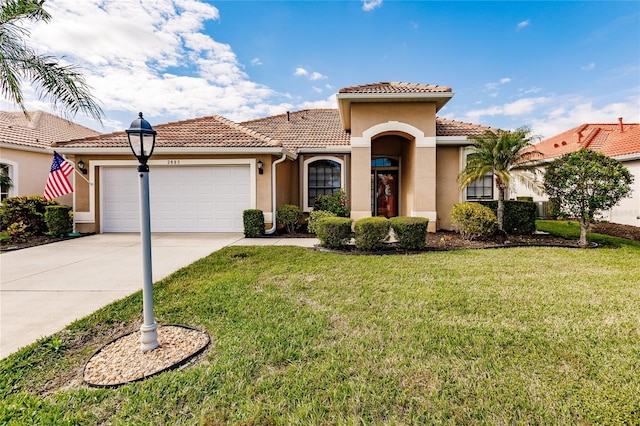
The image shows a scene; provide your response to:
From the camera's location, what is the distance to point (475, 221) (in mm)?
9297

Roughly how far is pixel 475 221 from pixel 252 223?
7.31 m

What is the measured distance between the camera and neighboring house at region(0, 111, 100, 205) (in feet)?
41.0

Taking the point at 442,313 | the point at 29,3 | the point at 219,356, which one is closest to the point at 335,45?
the point at 29,3

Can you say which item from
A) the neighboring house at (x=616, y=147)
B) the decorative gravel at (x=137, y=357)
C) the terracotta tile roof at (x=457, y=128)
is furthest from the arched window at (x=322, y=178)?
the decorative gravel at (x=137, y=357)

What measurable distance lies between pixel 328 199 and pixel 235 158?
12.6 ft

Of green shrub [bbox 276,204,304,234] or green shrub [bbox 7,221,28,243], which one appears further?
green shrub [bbox 276,204,304,234]

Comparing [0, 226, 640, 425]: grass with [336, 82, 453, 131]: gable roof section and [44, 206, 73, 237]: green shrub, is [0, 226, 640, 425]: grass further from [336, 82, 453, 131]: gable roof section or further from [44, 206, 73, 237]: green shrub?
[44, 206, 73, 237]: green shrub

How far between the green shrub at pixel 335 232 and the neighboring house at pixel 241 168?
105 inches

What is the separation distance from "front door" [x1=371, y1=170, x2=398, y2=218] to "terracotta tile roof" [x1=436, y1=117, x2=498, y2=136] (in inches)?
110

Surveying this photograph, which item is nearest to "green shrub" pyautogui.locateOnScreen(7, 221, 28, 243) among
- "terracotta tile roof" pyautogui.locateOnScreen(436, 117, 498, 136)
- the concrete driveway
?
the concrete driveway

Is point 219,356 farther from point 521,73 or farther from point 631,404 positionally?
point 521,73

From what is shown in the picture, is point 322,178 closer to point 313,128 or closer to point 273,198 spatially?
point 273,198

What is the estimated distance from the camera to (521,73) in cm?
1584

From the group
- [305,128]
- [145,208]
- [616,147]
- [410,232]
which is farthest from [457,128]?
[145,208]
